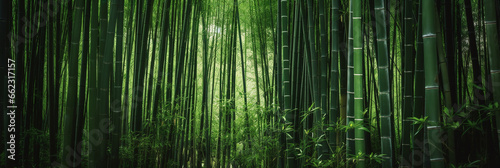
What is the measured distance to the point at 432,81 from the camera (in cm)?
141

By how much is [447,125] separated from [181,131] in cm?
325

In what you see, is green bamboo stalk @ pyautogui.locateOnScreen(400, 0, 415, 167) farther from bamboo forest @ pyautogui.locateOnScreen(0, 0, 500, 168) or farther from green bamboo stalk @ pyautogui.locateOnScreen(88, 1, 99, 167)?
green bamboo stalk @ pyautogui.locateOnScreen(88, 1, 99, 167)

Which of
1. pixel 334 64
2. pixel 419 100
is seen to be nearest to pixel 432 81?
pixel 419 100

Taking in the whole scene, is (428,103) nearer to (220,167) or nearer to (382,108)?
(382,108)

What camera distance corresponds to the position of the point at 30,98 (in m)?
2.86

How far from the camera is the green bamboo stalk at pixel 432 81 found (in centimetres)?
139

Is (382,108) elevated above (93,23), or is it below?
below

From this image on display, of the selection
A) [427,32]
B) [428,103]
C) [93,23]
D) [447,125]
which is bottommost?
[447,125]

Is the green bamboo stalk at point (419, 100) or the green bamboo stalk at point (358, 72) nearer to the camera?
the green bamboo stalk at point (419, 100)

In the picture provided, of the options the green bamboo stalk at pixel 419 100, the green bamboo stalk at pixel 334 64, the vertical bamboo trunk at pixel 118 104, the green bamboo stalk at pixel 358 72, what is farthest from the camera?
the vertical bamboo trunk at pixel 118 104

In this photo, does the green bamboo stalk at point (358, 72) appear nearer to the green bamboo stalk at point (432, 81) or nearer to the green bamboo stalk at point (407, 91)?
the green bamboo stalk at point (407, 91)

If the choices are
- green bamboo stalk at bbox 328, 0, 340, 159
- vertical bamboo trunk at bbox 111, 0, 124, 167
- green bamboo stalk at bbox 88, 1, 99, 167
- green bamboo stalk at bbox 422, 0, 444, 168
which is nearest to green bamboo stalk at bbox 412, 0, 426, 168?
green bamboo stalk at bbox 422, 0, 444, 168

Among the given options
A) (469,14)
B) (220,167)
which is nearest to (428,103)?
(469,14)

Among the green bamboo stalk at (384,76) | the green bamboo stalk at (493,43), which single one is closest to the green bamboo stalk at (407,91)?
the green bamboo stalk at (384,76)
